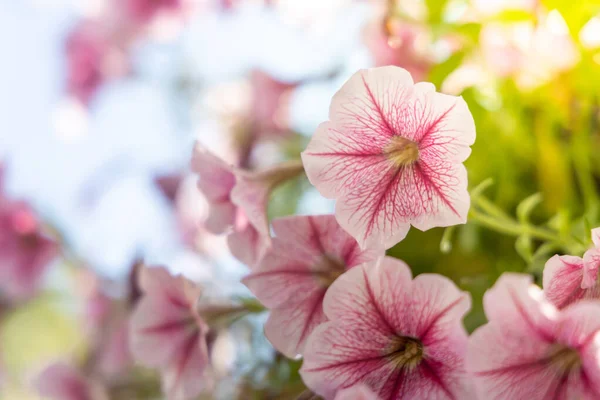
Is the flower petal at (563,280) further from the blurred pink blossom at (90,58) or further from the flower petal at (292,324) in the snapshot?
the blurred pink blossom at (90,58)

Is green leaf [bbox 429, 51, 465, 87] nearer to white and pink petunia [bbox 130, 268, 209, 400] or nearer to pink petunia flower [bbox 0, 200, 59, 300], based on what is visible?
white and pink petunia [bbox 130, 268, 209, 400]

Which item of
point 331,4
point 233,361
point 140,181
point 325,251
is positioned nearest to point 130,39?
point 140,181

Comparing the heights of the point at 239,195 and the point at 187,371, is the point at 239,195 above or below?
above

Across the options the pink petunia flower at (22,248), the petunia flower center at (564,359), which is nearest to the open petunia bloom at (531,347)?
the petunia flower center at (564,359)

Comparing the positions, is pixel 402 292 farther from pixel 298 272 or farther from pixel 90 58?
pixel 90 58

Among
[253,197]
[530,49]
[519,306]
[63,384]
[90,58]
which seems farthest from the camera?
[90,58]

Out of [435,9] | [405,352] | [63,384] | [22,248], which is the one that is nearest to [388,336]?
[405,352]

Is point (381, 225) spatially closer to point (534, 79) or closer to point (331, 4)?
point (534, 79)
